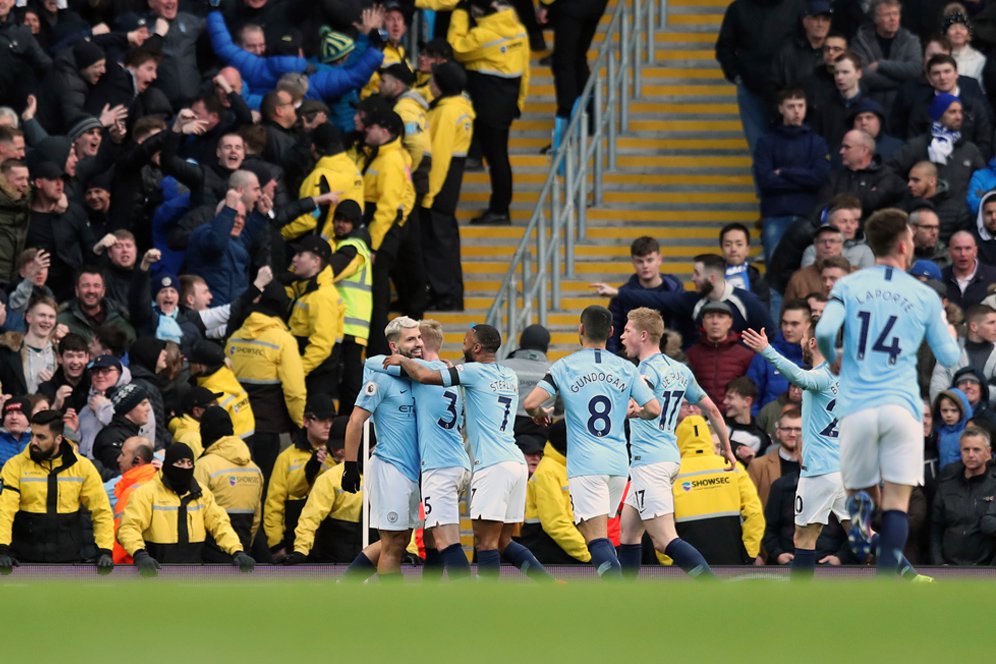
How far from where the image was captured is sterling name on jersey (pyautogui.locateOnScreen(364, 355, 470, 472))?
14781 millimetres

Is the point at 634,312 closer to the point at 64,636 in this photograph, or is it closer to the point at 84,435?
the point at 84,435

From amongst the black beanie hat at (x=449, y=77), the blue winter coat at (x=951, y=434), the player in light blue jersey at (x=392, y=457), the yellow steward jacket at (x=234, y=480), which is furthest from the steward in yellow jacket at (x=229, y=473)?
the blue winter coat at (x=951, y=434)

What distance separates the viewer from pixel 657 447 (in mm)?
15094

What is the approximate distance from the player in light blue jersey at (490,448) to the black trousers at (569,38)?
24.1 feet

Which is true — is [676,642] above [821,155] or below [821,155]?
below

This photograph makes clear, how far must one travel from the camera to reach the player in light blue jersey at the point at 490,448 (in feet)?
48.2

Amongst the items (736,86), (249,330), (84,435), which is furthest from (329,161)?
(736,86)

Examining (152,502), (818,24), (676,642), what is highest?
(818,24)

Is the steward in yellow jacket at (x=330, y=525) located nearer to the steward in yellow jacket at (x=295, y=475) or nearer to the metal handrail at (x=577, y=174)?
the steward in yellow jacket at (x=295, y=475)

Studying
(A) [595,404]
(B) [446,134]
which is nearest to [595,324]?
(A) [595,404]

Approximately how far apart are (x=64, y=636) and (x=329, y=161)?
10.9 m

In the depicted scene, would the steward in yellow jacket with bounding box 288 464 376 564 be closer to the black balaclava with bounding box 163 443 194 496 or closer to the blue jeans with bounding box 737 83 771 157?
the black balaclava with bounding box 163 443 194 496

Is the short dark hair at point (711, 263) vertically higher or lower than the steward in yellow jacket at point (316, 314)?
higher

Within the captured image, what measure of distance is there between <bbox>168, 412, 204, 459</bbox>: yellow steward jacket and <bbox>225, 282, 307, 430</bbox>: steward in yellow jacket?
843mm
